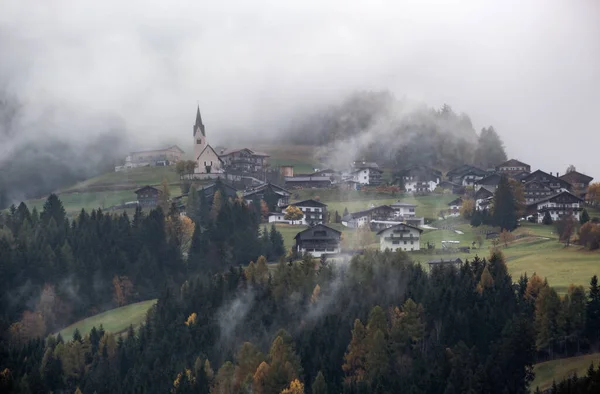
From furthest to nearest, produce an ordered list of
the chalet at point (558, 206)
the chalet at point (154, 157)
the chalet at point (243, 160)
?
the chalet at point (154, 157) → the chalet at point (243, 160) → the chalet at point (558, 206)

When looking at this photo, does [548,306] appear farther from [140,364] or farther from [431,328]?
[140,364]

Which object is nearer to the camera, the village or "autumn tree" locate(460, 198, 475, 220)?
the village

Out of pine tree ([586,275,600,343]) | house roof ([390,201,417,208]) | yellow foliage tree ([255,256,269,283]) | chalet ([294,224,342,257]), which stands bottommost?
pine tree ([586,275,600,343])

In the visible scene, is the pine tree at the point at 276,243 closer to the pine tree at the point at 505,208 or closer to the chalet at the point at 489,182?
the pine tree at the point at 505,208

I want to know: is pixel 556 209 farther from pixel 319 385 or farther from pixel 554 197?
pixel 319 385

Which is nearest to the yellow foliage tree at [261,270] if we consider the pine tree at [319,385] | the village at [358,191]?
the village at [358,191]

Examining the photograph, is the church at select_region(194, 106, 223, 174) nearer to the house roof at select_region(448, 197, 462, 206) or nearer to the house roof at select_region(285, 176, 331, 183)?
the house roof at select_region(285, 176, 331, 183)

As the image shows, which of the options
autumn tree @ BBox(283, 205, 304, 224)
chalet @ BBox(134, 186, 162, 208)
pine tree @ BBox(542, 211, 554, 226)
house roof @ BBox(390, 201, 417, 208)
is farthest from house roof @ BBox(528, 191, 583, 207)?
chalet @ BBox(134, 186, 162, 208)

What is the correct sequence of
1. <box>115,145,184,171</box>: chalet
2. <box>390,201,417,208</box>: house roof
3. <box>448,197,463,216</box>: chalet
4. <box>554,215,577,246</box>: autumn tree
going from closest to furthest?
<box>554,215,577,246</box>: autumn tree < <box>448,197,463,216</box>: chalet < <box>390,201,417,208</box>: house roof < <box>115,145,184,171</box>: chalet
